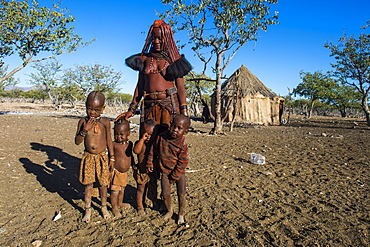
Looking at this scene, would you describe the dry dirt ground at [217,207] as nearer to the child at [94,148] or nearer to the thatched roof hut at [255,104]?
the child at [94,148]

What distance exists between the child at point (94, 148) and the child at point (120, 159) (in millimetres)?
96

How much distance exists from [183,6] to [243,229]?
888cm

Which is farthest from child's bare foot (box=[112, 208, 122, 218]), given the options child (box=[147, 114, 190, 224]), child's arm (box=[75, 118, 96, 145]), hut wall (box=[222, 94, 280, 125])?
hut wall (box=[222, 94, 280, 125])

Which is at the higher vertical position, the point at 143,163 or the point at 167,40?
the point at 167,40

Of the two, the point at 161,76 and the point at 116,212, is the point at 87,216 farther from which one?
the point at 161,76

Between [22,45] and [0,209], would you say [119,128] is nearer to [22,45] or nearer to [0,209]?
[0,209]

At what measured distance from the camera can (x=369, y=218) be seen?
2.84 m

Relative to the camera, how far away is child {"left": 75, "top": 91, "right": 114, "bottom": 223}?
265 cm

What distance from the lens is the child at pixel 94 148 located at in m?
2.65

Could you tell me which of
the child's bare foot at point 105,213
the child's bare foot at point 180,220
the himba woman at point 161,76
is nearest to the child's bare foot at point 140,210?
the child's bare foot at point 105,213

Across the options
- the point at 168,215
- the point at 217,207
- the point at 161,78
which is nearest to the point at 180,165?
the point at 168,215

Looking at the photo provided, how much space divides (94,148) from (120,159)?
0.32 metres

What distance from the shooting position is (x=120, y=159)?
9.52ft

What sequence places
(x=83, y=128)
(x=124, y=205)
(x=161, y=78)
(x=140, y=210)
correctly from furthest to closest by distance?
(x=161, y=78) < (x=124, y=205) < (x=140, y=210) < (x=83, y=128)
